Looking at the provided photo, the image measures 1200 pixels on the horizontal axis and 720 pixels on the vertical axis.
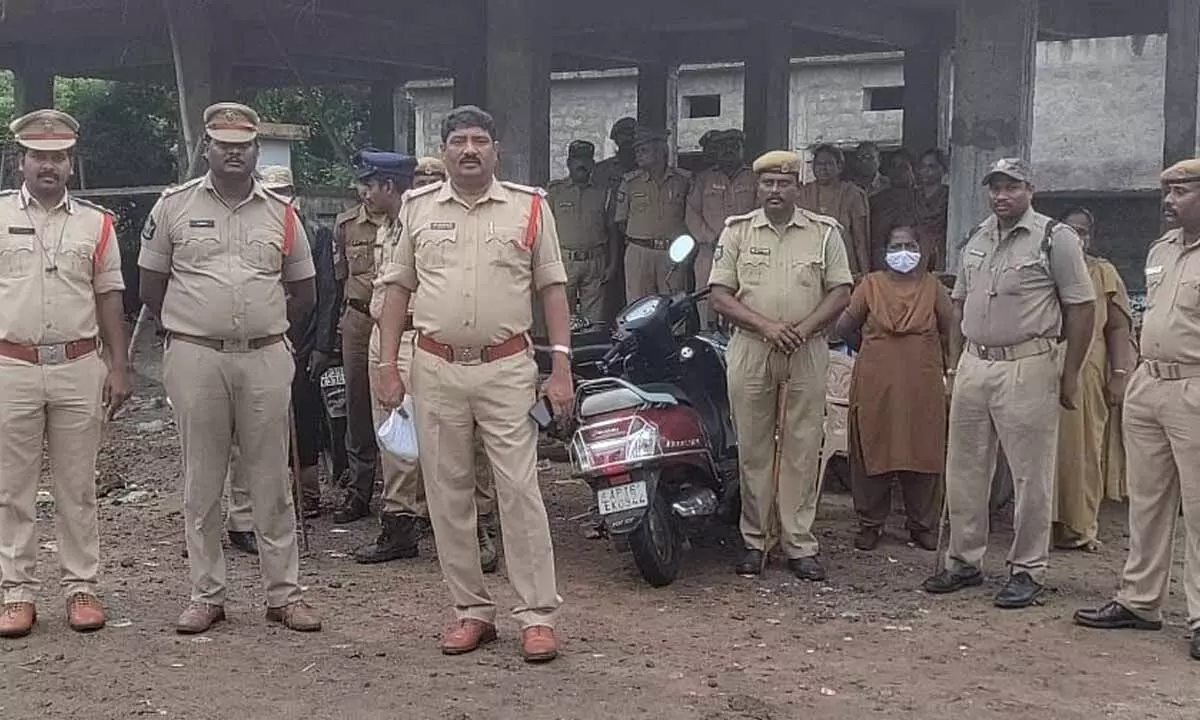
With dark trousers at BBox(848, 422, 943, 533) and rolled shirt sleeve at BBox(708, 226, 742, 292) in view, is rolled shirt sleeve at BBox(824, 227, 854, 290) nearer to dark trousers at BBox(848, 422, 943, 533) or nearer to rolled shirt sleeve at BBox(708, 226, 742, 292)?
rolled shirt sleeve at BBox(708, 226, 742, 292)

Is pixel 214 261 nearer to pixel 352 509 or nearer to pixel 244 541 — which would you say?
pixel 244 541

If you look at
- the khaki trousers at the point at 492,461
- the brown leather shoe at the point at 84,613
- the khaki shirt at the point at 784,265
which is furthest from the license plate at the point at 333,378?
the khaki trousers at the point at 492,461

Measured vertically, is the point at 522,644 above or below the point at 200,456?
below

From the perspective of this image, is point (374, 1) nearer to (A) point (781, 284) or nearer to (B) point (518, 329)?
(A) point (781, 284)

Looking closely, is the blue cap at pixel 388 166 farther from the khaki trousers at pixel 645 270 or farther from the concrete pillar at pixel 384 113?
the concrete pillar at pixel 384 113

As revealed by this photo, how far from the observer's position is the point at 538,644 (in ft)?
16.3

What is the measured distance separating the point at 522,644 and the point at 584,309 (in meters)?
6.81

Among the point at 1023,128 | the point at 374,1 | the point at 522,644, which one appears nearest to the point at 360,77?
the point at 374,1

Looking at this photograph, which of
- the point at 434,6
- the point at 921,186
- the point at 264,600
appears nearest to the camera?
the point at 264,600

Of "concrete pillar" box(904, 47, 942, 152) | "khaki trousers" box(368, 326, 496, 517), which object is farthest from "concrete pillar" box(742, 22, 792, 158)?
"khaki trousers" box(368, 326, 496, 517)

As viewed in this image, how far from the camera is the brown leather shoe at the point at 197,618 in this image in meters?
5.29

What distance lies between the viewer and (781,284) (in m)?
6.35

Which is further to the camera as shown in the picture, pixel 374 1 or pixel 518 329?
pixel 374 1

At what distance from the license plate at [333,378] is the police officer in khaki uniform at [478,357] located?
8.80 feet
